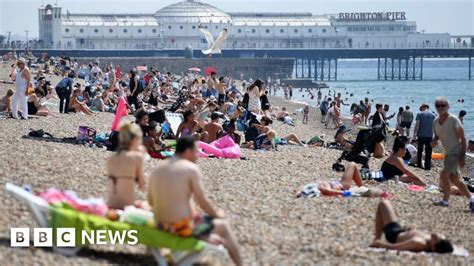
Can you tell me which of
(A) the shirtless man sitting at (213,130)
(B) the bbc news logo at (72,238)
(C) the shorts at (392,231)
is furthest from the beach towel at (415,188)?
(B) the bbc news logo at (72,238)

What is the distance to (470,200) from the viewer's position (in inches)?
463

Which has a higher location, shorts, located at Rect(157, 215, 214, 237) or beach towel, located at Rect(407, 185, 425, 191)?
shorts, located at Rect(157, 215, 214, 237)

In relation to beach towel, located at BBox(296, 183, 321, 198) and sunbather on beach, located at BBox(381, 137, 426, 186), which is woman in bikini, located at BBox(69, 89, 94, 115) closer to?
sunbather on beach, located at BBox(381, 137, 426, 186)

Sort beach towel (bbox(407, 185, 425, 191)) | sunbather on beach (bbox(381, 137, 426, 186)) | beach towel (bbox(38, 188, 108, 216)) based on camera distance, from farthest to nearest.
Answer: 1. sunbather on beach (bbox(381, 137, 426, 186))
2. beach towel (bbox(407, 185, 425, 191))
3. beach towel (bbox(38, 188, 108, 216))

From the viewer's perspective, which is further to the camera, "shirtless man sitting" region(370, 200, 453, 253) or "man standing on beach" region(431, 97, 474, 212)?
"man standing on beach" region(431, 97, 474, 212)

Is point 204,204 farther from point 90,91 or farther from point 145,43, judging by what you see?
point 145,43

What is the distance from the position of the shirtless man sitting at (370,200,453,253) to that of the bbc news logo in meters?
2.04

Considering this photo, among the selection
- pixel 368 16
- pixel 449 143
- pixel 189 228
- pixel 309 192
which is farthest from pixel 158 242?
pixel 368 16

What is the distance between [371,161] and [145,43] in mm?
93736

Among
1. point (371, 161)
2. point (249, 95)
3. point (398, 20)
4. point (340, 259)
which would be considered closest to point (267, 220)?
point (340, 259)

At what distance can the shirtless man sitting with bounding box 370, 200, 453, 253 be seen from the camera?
8.69m

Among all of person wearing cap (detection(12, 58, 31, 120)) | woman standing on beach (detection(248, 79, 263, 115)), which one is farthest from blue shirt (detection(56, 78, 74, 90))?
woman standing on beach (detection(248, 79, 263, 115))

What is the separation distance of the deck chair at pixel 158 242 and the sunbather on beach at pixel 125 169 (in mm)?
380

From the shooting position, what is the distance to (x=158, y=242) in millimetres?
7484
